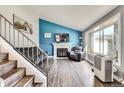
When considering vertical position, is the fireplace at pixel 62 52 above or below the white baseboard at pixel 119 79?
above

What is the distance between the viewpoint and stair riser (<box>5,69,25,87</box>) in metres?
2.48

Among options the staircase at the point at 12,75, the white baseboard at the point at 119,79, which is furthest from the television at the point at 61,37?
the staircase at the point at 12,75

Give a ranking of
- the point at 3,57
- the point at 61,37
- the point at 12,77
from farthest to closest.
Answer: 1. the point at 61,37
2. the point at 3,57
3. the point at 12,77

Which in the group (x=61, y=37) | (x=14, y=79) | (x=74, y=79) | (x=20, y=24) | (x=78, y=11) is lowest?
(x=74, y=79)

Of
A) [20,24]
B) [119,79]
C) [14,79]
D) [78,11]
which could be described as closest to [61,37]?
[20,24]

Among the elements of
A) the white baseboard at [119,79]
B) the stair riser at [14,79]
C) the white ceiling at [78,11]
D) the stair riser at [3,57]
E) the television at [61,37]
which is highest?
the white ceiling at [78,11]

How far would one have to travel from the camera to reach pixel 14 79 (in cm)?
276

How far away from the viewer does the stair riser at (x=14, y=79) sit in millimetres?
2477

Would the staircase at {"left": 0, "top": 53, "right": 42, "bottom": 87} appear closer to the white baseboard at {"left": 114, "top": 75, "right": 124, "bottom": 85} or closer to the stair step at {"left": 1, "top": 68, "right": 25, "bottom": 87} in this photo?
the stair step at {"left": 1, "top": 68, "right": 25, "bottom": 87}

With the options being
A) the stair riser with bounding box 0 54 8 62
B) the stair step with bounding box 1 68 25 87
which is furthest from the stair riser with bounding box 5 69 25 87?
the stair riser with bounding box 0 54 8 62

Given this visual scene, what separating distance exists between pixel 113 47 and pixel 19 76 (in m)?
3.18

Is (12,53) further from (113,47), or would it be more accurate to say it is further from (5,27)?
(113,47)

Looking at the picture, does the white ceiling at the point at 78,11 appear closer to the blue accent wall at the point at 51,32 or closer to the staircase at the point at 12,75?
the staircase at the point at 12,75

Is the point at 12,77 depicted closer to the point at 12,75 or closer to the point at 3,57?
the point at 12,75
